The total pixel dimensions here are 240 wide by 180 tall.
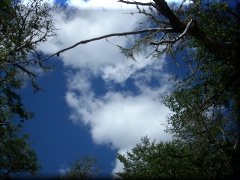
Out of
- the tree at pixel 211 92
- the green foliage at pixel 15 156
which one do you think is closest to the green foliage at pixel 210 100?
the tree at pixel 211 92

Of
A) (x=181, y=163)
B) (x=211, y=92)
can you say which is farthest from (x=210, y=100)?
(x=181, y=163)

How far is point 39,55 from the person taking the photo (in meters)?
15.5

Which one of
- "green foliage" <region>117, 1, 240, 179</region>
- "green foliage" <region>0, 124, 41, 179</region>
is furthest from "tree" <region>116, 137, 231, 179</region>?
"green foliage" <region>0, 124, 41, 179</region>

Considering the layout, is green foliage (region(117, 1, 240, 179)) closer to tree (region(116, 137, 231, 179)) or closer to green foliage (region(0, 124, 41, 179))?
tree (region(116, 137, 231, 179))

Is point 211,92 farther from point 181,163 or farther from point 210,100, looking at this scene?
point 181,163

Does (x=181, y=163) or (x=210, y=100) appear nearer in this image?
(x=210, y=100)

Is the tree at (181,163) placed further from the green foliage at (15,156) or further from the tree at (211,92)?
the green foliage at (15,156)

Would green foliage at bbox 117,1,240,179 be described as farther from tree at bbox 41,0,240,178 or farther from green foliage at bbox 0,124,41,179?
green foliage at bbox 0,124,41,179

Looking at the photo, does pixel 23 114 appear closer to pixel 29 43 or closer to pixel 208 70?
pixel 29 43

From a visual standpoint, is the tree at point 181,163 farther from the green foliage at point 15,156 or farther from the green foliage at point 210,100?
the green foliage at point 15,156

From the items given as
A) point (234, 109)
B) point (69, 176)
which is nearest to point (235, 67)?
point (234, 109)

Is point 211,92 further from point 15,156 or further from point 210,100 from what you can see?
point 15,156

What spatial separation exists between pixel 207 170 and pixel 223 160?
2132 mm

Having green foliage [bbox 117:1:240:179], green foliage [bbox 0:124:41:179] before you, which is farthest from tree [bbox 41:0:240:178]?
green foliage [bbox 0:124:41:179]
